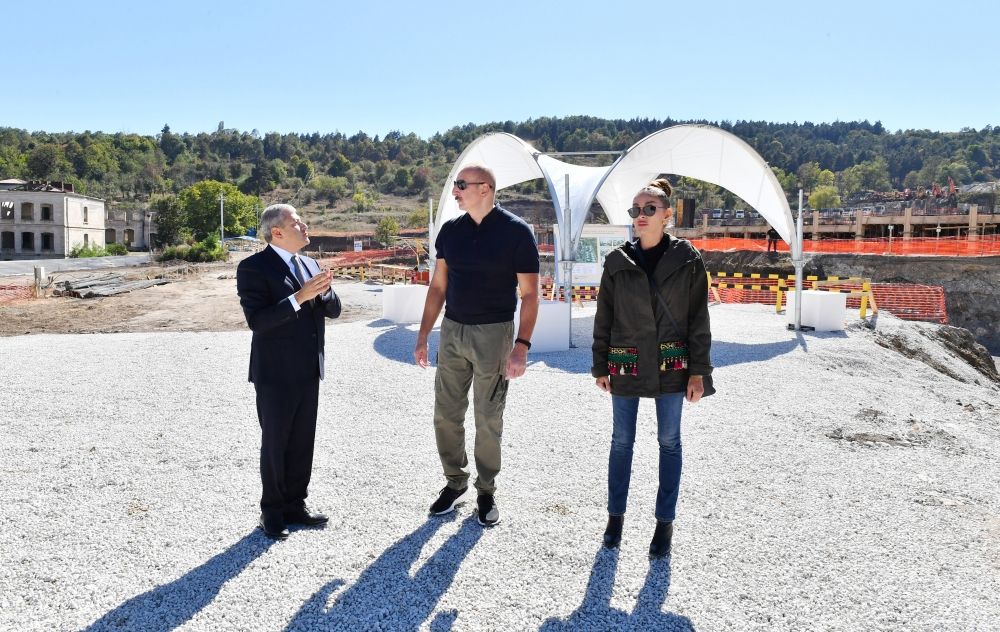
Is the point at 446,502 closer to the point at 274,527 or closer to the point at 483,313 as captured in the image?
the point at 274,527

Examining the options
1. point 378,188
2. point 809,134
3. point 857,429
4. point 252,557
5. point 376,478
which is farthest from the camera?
point 809,134

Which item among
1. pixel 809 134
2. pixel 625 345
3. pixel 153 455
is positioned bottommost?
Answer: pixel 153 455

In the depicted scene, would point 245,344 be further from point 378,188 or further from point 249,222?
A: point 378,188

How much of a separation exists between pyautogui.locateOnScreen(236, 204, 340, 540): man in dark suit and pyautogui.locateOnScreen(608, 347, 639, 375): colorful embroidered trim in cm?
152

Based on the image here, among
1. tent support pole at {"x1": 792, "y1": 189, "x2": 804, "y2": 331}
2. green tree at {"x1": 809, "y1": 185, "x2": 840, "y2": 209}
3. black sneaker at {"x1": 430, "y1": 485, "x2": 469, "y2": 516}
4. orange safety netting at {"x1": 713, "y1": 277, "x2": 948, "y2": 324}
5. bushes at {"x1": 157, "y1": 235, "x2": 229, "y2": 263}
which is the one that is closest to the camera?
black sneaker at {"x1": 430, "y1": 485, "x2": 469, "y2": 516}

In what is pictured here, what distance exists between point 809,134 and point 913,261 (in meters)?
189

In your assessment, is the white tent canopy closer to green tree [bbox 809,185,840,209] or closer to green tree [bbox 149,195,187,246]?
green tree [bbox 149,195,187,246]

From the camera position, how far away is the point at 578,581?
10.3 feet

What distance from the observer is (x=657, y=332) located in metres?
3.33

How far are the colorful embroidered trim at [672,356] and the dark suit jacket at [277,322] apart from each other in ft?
6.11

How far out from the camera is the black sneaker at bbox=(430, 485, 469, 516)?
391cm

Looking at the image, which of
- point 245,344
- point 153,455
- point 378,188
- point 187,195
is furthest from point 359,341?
point 378,188

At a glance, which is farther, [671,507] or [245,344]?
[245,344]

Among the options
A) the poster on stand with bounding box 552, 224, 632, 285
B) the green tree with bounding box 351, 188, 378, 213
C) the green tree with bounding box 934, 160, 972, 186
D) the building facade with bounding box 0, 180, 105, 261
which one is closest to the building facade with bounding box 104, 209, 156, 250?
the building facade with bounding box 0, 180, 105, 261
